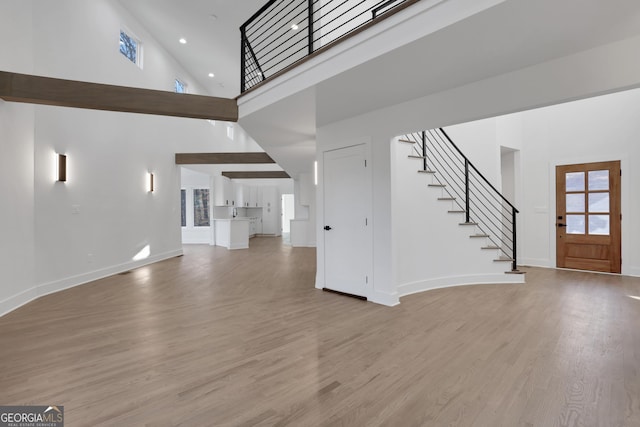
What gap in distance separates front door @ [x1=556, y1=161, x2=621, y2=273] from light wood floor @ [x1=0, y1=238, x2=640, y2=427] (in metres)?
1.59

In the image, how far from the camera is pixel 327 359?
2455 millimetres

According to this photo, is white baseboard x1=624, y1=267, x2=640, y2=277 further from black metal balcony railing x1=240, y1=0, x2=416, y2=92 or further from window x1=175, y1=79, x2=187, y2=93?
window x1=175, y1=79, x2=187, y2=93

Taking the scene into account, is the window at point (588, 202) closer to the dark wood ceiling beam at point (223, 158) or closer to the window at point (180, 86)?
the dark wood ceiling beam at point (223, 158)

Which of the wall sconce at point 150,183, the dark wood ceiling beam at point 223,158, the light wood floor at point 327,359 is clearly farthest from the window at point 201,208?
the light wood floor at point 327,359

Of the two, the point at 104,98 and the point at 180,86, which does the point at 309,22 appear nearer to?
the point at 104,98

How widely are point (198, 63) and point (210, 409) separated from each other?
936 cm

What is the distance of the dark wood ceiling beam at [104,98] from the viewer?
3.49 m

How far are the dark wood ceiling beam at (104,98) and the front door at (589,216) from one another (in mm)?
6578

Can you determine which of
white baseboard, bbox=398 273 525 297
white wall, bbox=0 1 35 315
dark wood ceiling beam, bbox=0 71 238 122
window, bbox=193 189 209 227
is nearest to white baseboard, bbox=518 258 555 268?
white baseboard, bbox=398 273 525 297

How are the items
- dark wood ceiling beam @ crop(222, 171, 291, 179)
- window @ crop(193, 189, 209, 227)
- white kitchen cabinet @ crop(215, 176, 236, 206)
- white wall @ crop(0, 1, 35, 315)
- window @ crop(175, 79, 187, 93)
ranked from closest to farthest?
white wall @ crop(0, 1, 35, 315), window @ crop(175, 79, 187, 93), dark wood ceiling beam @ crop(222, 171, 291, 179), white kitchen cabinet @ crop(215, 176, 236, 206), window @ crop(193, 189, 209, 227)

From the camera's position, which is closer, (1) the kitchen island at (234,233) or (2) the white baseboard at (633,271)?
(2) the white baseboard at (633,271)

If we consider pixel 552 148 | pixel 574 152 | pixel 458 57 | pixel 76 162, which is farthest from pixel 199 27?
pixel 574 152

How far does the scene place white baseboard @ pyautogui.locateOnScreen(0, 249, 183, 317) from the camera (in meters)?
3.74

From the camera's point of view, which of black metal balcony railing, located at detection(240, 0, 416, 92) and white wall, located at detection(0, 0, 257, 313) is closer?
black metal balcony railing, located at detection(240, 0, 416, 92)
